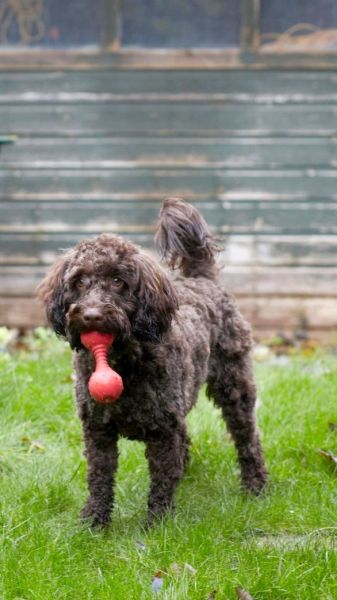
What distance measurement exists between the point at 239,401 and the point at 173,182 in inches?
168

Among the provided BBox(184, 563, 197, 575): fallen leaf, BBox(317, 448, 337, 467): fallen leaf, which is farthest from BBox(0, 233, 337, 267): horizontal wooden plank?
BBox(184, 563, 197, 575): fallen leaf

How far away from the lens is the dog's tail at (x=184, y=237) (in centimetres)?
475

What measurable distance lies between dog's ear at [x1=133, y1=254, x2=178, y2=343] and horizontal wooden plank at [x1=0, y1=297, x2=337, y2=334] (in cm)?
502

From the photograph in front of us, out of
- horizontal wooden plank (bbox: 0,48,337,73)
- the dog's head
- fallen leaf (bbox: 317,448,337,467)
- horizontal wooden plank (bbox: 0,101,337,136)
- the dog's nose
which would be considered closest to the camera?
the dog's nose

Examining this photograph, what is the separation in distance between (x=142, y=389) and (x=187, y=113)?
202 inches

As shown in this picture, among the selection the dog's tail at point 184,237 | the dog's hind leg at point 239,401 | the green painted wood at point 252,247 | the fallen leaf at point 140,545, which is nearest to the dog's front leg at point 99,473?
the fallen leaf at point 140,545

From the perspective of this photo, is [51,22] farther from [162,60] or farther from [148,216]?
[148,216]

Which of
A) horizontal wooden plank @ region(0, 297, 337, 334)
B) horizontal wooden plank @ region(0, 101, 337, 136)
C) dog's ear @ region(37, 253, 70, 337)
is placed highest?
dog's ear @ region(37, 253, 70, 337)

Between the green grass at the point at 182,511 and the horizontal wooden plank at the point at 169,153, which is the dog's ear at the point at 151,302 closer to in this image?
the green grass at the point at 182,511

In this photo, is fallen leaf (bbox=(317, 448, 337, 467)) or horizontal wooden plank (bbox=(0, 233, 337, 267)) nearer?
fallen leaf (bbox=(317, 448, 337, 467))

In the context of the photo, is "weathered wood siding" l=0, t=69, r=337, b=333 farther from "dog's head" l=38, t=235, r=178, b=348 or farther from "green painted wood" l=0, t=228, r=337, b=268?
"dog's head" l=38, t=235, r=178, b=348

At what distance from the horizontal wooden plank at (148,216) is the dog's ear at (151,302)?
4879 millimetres

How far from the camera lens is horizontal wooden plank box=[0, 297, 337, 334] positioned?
881cm

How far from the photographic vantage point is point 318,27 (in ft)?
28.1
